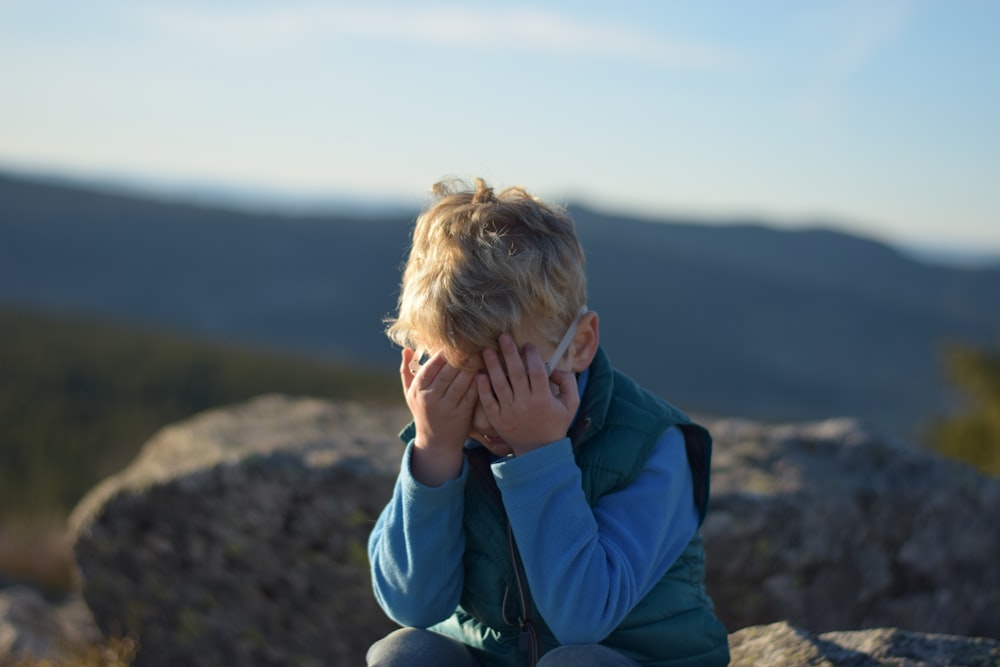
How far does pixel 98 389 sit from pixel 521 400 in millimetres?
13252

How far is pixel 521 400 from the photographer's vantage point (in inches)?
82.3

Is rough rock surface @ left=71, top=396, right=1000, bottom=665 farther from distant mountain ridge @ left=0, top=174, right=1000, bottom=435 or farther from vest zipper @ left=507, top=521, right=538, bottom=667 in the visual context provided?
distant mountain ridge @ left=0, top=174, right=1000, bottom=435

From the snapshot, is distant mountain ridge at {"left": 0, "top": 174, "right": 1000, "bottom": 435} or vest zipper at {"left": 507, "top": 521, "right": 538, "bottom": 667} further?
distant mountain ridge at {"left": 0, "top": 174, "right": 1000, "bottom": 435}

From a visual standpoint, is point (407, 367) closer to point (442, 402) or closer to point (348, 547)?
point (442, 402)

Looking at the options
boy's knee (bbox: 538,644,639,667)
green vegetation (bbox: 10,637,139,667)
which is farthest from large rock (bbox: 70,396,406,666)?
boy's knee (bbox: 538,644,639,667)

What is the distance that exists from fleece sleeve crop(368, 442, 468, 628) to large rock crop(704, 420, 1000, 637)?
171 cm

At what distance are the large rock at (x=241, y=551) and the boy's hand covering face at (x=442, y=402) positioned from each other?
164 centimetres

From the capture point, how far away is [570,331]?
87.1 inches

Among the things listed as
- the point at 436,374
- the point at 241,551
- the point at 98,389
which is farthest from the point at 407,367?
the point at 98,389

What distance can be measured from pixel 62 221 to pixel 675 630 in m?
68.6

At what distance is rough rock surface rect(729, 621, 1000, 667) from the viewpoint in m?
2.28

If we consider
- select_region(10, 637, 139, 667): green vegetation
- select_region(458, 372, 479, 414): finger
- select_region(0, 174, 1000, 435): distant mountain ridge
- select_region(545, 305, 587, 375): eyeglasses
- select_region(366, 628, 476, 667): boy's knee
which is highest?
select_region(545, 305, 587, 375): eyeglasses

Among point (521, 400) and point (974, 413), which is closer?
point (521, 400)

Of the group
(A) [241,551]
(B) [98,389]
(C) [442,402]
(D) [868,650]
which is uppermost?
(C) [442,402]
